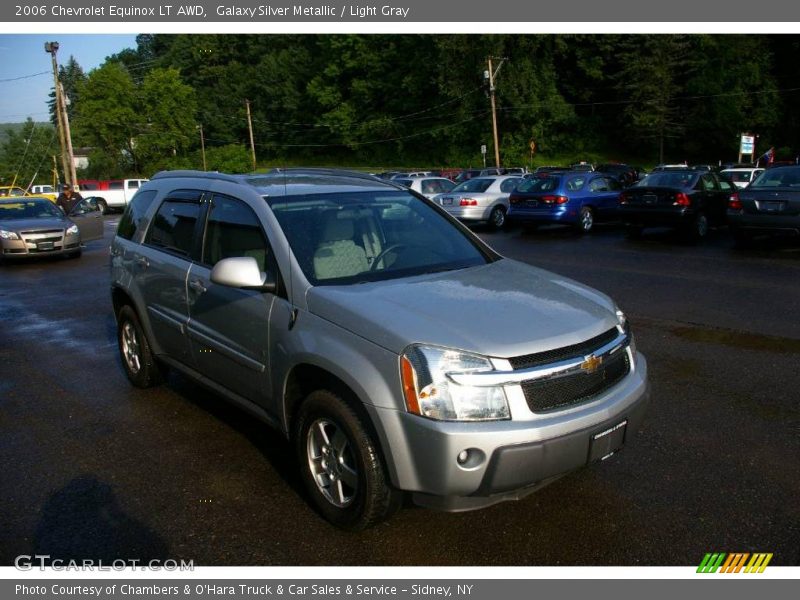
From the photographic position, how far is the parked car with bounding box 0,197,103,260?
15711 millimetres

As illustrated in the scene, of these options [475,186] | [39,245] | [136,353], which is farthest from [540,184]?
[136,353]

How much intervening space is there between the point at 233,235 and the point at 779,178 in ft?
40.2

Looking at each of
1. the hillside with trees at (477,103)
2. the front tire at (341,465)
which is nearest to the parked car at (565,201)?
the front tire at (341,465)

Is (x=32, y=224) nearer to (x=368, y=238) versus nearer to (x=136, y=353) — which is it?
(x=136, y=353)

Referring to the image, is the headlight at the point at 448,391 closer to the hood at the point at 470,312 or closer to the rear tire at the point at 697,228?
the hood at the point at 470,312

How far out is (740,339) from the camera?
7109 mm

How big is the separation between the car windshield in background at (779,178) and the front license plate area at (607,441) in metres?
11.5

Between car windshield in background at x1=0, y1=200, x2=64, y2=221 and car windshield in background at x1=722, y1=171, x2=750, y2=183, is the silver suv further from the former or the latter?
car windshield in background at x1=722, y1=171, x2=750, y2=183

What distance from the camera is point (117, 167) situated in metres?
69.6

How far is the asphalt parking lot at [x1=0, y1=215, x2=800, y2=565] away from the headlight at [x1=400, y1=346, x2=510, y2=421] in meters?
0.39

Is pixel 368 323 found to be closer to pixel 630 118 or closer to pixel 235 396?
pixel 235 396

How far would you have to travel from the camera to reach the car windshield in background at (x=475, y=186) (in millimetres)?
21223

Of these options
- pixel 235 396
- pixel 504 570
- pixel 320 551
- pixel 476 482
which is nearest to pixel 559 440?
pixel 476 482

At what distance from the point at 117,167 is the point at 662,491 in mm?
73426
